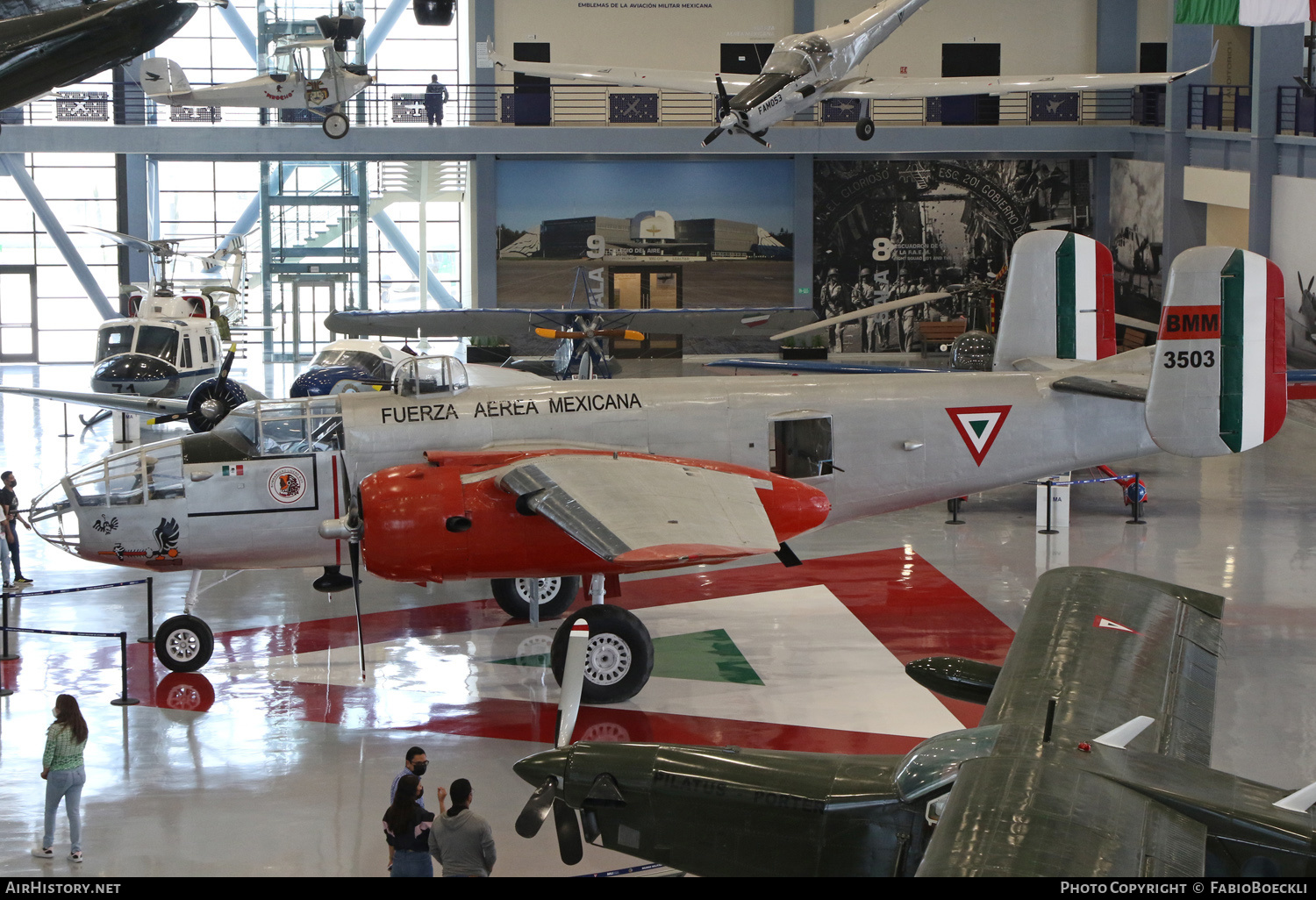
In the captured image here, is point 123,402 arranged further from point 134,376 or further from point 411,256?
point 411,256

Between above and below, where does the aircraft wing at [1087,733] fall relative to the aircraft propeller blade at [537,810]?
above

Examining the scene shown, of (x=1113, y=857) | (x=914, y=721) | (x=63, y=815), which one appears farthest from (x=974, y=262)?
(x=1113, y=857)

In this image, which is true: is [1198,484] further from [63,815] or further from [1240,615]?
[63,815]

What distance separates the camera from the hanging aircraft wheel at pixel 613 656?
12.3 metres

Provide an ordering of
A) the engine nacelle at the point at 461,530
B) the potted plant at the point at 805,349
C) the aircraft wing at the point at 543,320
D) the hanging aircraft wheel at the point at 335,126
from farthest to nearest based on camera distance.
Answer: the potted plant at the point at 805,349, the hanging aircraft wheel at the point at 335,126, the aircraft wing at the point at 543,320, the engine nacelle at the point at 461,530

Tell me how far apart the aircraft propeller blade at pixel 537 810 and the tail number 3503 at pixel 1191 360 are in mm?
9629

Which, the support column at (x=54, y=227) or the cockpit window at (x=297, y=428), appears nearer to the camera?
the cockpit window at (x=297, y=428)

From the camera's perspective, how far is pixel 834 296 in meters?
40.5

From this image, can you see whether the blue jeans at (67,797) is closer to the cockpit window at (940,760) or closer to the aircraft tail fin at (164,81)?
the cockpit window at (940,760)

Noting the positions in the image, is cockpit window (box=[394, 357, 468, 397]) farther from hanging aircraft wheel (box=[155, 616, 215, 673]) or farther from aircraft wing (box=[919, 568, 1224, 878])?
Answer: aircraft wing (box=[919, 568, 1224, 878])

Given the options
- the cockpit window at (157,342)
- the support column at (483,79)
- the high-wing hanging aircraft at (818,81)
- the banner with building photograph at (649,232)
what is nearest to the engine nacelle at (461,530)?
the high-wing hanging aircraft at (818,81)

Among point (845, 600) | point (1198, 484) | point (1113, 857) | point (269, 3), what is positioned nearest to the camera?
point (1113, 857)

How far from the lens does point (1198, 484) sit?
21672 millimetres

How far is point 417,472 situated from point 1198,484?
49.4 ft
